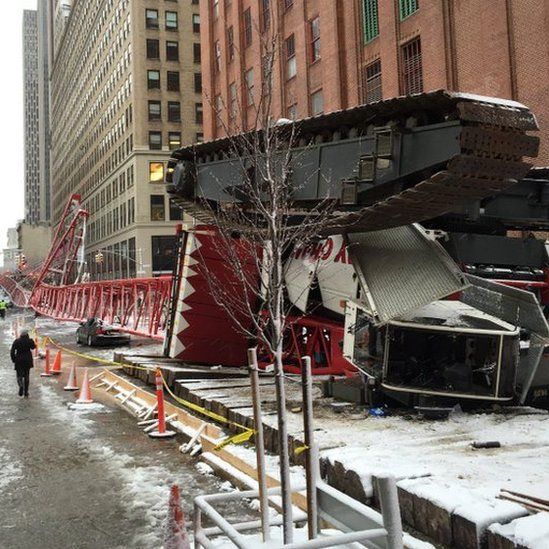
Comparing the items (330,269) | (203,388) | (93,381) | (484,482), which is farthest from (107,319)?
(484,482)

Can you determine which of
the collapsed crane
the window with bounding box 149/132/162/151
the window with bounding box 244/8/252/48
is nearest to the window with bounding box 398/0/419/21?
the window with bounding box 244/8/252/48

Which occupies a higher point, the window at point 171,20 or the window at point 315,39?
the window at point 171,20

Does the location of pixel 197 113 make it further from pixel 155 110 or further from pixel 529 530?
pixel 529 530

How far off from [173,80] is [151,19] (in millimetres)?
6987

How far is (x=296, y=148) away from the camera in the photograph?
9.16m

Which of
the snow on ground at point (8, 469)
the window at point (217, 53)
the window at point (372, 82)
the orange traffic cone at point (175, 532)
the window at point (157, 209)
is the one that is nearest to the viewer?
the orange traffic cone at point (175, 532)

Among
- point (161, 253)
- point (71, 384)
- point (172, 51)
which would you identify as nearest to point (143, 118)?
point (172, 51)

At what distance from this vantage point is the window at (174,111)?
6806cm

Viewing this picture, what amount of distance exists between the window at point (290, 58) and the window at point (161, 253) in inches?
1260

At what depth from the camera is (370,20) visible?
29.6m

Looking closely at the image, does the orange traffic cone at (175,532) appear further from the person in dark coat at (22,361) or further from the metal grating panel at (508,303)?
the person in dark coat at (22,361)

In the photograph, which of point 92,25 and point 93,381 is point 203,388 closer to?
point 93,381

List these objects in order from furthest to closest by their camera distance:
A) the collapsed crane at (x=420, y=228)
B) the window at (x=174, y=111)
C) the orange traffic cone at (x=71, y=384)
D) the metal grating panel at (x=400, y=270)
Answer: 1. the window at (x=174, y=111)
2. the orange traffic cone at (x=71, y=384)
3. the metal grating panel at (x=400, y=270)
4. the collapsed crane at (x=420, y=228)

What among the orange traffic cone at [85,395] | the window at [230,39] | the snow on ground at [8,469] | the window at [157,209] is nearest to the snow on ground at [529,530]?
the snow on ground at [8,469]
